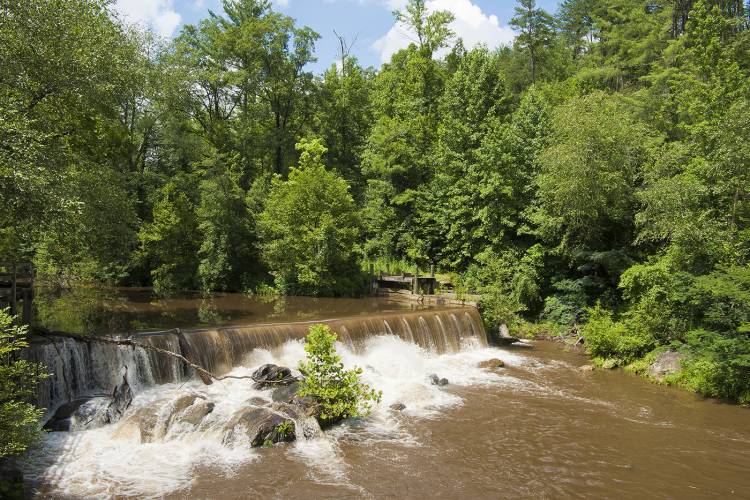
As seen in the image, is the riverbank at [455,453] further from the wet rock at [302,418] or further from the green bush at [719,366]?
the green bush at [719,366]

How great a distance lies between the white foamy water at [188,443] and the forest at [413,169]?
16.5 feet

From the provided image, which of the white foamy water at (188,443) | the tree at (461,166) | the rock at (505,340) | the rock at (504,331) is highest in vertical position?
the tree at (461,166)

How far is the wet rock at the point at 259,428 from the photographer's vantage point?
1091 centimetres

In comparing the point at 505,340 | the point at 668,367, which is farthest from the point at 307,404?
the point at 505,340

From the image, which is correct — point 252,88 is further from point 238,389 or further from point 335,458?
point 335,458

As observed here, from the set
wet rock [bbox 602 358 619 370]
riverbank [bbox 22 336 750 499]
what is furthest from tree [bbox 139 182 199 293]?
wet rock [bbox 602 358 619 370]

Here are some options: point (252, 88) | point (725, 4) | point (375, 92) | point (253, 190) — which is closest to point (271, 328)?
point (253, 190)

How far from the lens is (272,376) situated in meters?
13.7

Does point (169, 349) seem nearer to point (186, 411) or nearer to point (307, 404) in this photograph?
point (186, 411)

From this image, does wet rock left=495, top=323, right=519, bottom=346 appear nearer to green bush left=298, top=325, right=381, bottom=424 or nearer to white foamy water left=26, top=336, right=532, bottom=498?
white foamy water left=26, top=336, right=532, bottom=498

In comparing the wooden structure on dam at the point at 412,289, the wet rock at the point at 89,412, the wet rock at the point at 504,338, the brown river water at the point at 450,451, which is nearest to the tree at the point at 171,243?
the wooden structure on dam at the point at 412,289

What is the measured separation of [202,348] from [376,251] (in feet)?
66.8

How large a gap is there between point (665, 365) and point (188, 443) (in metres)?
14.9

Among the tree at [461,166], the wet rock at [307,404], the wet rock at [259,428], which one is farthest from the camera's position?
the tree at [461,166]
